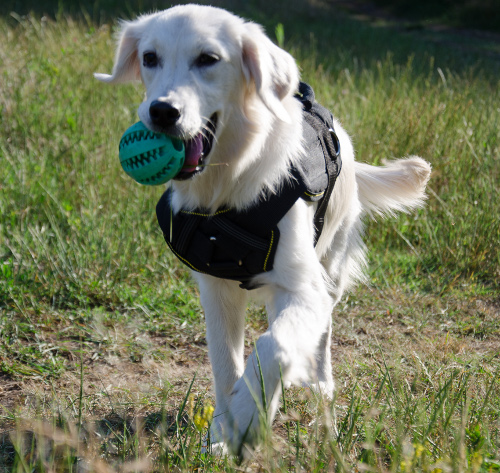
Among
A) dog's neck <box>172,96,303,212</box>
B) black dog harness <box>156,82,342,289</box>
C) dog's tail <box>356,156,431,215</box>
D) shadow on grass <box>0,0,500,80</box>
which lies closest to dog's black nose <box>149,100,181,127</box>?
dog's neck <box>172,96,303,212</box>

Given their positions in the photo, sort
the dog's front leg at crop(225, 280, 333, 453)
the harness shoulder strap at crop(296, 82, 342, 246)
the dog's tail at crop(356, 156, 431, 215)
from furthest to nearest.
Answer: the dog's tail at crop(356, 156, 431, 215) < the harness shoulder strap at crop(296, 82, 342, 246) < the dog's front leg at crop(225, 280, 333, 453)

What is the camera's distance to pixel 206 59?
7.50ft

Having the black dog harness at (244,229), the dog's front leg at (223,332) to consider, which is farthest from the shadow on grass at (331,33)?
the dog's front leg at (223,332)

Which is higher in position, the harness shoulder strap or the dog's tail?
the harness shoulder strap

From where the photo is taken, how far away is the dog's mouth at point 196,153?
222 cm

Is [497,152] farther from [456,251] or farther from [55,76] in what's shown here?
[55,76]

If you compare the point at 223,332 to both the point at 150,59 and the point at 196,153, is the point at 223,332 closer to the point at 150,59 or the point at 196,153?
the point at 196,153

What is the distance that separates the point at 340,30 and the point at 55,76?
9.91 meters

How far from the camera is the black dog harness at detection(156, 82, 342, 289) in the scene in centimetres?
225

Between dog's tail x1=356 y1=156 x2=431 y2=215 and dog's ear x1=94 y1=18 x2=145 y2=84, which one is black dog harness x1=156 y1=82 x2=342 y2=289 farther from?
dog's tail x1=356 y1=156 x2=431 y2=215

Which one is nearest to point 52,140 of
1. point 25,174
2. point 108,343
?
point 25,174

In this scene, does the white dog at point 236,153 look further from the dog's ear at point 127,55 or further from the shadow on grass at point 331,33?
the shadow on grass at point 331,33

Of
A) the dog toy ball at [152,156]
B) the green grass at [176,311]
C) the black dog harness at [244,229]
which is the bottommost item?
the green grass at [176,311]

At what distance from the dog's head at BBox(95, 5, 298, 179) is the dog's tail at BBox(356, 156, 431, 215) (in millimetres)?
1061
